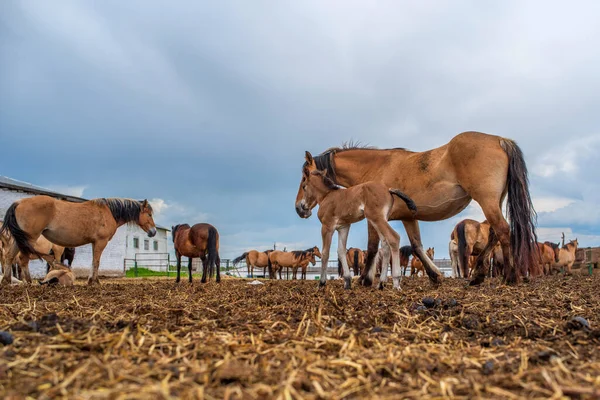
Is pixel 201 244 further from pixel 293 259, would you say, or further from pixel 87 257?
pixel 87 257

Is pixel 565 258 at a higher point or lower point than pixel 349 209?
lower

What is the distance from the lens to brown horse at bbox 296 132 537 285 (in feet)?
22.3

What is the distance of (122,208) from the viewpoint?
12250 mm

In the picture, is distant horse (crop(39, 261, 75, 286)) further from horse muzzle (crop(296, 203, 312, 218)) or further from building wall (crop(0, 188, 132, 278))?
building wall (crop(0, 188, 132, 278))

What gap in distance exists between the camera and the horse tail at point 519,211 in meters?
6.84

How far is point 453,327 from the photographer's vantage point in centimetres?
336

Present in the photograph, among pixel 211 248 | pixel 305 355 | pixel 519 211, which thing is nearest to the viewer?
pixel 305 355

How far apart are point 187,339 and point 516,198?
6103 mm

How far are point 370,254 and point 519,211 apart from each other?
263 cm

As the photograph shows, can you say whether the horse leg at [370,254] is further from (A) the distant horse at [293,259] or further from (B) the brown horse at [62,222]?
(A) the distant horse at [293,259]

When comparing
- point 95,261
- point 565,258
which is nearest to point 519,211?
point 95,261

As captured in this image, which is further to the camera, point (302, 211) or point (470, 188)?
point (302, 211)

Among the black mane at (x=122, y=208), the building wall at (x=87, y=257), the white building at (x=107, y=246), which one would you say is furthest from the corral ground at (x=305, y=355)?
the building wall at (x=87, y=257)

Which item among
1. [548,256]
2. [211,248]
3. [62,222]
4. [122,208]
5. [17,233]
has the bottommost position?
[548,256]
